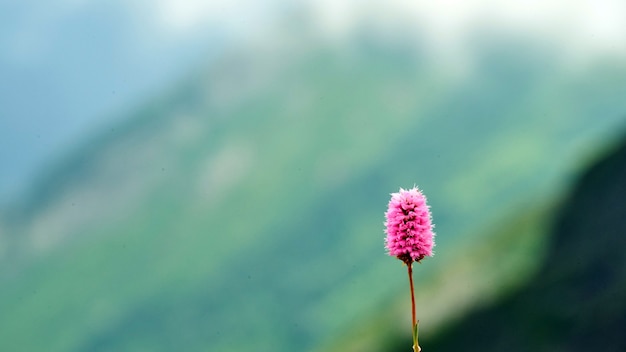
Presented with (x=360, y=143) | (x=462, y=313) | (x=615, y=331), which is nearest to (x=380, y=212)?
(x=360, y=143)

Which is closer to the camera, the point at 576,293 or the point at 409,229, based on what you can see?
Answer: the point at 409,229

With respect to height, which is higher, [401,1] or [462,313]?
[401,1]

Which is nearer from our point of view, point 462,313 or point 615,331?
point 615,331

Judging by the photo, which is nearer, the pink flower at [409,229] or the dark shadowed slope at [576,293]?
the pink flower at [409,229]

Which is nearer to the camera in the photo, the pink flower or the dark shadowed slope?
the pink flower

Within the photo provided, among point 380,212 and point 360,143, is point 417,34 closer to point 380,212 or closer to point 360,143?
point 360,143

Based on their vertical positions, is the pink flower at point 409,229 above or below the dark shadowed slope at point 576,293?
below

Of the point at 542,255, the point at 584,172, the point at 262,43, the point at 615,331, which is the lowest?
the point at 615,331

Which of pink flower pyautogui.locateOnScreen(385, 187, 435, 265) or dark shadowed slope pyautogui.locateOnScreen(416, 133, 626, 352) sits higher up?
dark shadowed slope pyautogui.locateOnScreen(416, 133, 626, 352)
